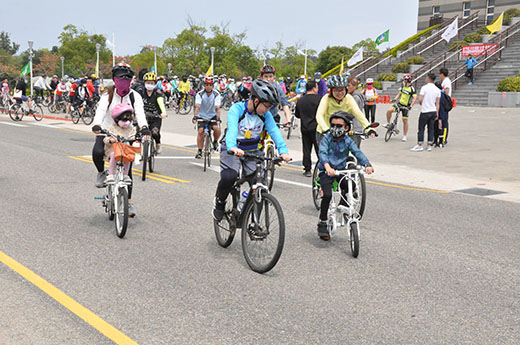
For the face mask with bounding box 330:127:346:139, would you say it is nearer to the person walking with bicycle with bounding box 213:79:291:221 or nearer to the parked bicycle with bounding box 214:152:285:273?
the person walking with bicycle with bounding box 213:79:291:221

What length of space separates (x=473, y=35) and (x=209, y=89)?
1411 inches

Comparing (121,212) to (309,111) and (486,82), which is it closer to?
(309,111)

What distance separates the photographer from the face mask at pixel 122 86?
7.03 metres

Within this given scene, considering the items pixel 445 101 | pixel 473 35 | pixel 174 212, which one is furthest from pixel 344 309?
pixel 473 35

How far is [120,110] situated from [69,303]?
2.95m

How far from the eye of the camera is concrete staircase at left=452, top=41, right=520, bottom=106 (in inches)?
1262

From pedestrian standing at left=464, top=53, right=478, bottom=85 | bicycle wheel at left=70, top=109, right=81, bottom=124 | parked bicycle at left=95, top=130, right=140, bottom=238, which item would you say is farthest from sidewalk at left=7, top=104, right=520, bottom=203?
pedestrian standing at left=464, top=53, right=478, bottom=85

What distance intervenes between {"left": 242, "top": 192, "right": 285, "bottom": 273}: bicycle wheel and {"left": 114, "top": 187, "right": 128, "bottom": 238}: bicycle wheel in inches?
63.6

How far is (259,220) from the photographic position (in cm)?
549

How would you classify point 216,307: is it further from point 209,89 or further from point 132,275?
point 209,89

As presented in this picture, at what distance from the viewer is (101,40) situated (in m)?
99.1

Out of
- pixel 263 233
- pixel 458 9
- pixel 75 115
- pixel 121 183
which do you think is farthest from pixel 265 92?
pixel 458 9

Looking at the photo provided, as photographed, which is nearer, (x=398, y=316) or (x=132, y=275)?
(x=398, y=316)

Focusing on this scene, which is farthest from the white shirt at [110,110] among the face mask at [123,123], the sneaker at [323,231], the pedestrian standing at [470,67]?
the pedestrian standing at [470,67]
